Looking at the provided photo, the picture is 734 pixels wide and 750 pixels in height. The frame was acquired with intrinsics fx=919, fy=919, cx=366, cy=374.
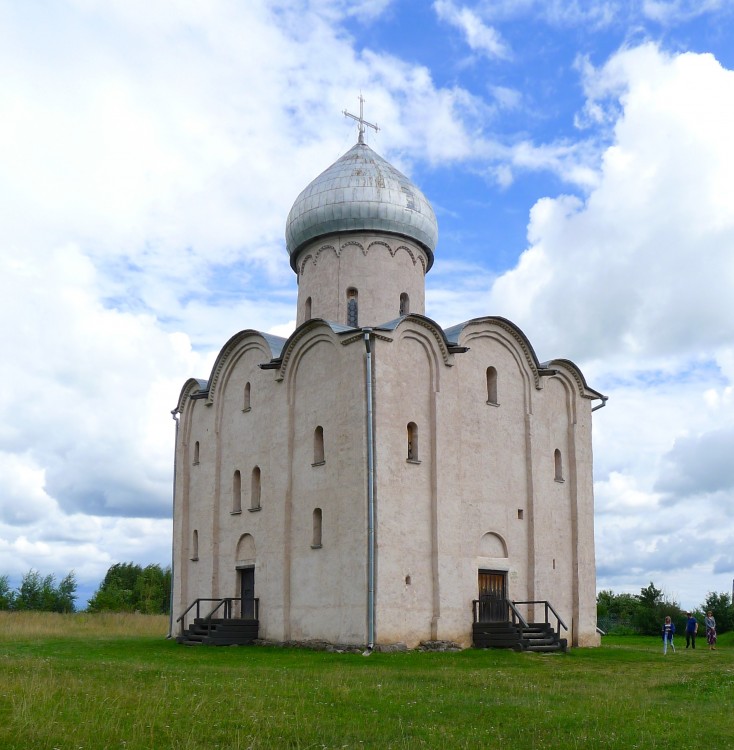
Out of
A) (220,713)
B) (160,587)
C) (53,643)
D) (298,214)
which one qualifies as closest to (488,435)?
(298,214)

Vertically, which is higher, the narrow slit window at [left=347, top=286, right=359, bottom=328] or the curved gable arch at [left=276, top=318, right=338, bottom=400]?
the narrow slit window at [left=347, top=286, right=359, bottom=328]

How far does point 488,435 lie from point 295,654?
7.31 m

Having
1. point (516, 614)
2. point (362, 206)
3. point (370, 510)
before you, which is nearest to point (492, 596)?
point (516, 614)

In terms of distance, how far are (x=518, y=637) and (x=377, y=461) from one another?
203 inches

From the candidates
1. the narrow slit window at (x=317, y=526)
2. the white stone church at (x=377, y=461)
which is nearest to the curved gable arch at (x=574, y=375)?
the white stone church at (x=377, y=461)

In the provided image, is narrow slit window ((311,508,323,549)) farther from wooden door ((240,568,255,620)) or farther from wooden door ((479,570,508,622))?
wooden door ((479,570,508,622))

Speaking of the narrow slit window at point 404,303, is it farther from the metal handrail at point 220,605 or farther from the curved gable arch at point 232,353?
the metal handrail at point 220,605

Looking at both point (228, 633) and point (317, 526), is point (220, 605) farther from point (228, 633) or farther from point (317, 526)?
point (317, 526)

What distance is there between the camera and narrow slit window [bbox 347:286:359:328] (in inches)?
1010

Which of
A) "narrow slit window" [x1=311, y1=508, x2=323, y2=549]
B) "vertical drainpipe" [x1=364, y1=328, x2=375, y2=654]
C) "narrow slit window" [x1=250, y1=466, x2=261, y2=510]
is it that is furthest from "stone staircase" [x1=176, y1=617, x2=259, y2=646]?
"vertical drainpipe" [x1=364, y1=328, x2=375, y2=654]

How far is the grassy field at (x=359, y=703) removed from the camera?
920cm

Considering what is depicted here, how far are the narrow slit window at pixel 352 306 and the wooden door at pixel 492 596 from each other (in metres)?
7.78

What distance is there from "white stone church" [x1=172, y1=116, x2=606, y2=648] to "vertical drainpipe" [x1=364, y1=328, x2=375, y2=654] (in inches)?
1.4

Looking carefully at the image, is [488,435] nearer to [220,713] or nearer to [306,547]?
[306,547]
